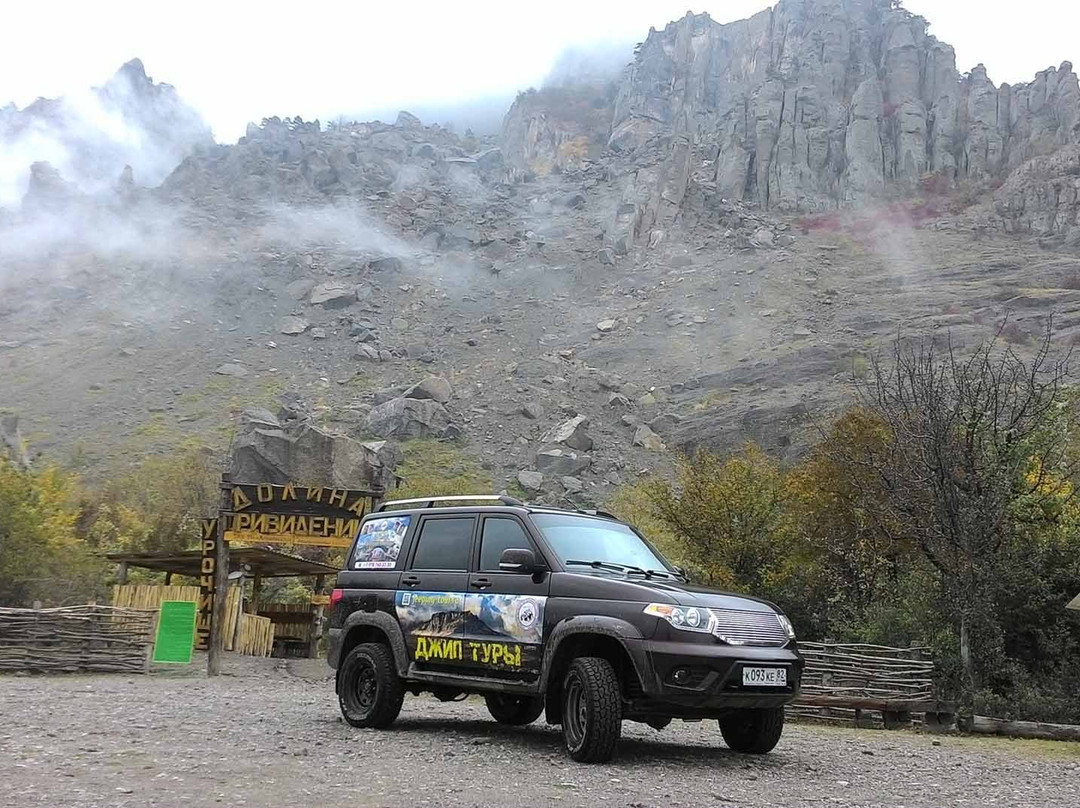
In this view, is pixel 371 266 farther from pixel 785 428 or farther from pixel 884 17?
pixel 884 17

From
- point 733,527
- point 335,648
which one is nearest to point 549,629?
point 335,648

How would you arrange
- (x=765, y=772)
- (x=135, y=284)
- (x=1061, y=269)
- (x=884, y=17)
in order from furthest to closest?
(x=884, y=17) < (x=135, y=284) < (x=1061, y=269) < (x=765, y=772)

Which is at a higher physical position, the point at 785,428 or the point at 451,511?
the point at 785,428

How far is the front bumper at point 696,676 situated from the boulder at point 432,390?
192 feet

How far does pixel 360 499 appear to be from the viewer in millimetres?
18594

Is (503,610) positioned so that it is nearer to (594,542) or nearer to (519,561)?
(519,561)

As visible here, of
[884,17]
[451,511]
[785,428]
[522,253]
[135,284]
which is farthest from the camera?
[884,17]

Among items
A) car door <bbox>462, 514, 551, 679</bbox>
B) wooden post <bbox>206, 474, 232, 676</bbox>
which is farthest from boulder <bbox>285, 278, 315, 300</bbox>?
car door <bbox>462, 514, 551, 679</bbox>

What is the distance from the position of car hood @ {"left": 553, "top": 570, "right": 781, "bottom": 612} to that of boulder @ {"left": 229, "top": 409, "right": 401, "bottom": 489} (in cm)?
4020

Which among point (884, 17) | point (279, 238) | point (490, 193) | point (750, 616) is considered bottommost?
point (750, 616)

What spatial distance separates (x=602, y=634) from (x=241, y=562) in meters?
21.6

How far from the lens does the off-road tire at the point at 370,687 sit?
9.38 meters

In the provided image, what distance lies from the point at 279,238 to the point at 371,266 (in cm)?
1366

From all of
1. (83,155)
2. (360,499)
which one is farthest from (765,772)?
(83,155)
